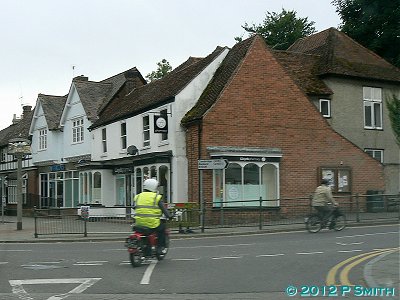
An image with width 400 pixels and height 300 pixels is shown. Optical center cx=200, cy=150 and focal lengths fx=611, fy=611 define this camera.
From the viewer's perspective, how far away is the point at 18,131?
54.7 m

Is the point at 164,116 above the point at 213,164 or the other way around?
above

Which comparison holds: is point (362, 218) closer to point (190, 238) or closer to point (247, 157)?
point (247, 157)

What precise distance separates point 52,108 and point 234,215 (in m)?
25.2

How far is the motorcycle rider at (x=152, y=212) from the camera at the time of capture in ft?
43.9

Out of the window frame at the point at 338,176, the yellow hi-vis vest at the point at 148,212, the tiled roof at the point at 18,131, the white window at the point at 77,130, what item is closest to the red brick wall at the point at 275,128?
the window frame at the point at 338,176

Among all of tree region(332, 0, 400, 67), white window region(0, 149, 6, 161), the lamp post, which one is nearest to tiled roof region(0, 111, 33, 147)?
white window region(0, 149, 6, 161)

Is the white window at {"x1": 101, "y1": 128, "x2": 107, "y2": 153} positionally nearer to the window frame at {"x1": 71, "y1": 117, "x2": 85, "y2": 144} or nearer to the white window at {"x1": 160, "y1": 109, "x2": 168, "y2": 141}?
the window frame at {"x1": 71, "y1": 117, "x2": 85, "y2": 144}

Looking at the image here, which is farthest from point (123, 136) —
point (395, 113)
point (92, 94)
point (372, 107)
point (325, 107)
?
point (395, 113)

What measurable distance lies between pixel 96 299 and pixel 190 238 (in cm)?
1226

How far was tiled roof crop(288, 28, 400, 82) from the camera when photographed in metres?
34.1

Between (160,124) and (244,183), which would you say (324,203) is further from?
(160,124)

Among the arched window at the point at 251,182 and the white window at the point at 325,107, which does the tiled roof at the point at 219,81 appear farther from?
the white window at the point at 325,107

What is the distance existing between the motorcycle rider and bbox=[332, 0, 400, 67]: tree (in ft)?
109

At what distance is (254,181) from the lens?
2859 centimetres
